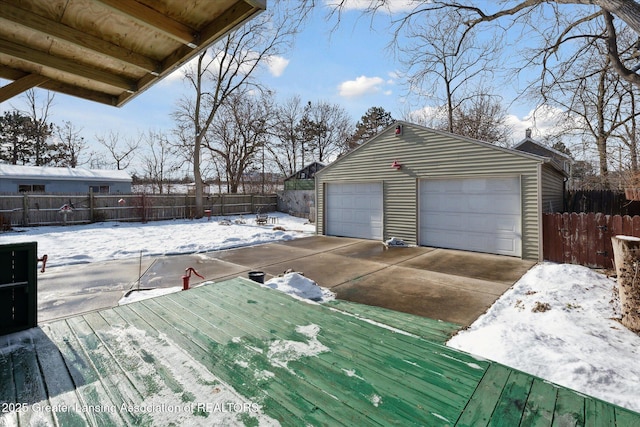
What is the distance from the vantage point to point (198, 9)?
224 centimetres

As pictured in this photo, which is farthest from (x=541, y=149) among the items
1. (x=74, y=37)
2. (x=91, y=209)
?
(x=91, y=209)

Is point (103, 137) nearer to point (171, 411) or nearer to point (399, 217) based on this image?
point (399, 217)

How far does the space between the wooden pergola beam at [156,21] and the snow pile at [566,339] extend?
12.8 ft

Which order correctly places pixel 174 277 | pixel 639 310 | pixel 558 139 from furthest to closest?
pixel 558 139 < pixel 174 277 < pixel 639 310

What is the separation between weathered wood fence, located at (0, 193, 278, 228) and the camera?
12758 mm

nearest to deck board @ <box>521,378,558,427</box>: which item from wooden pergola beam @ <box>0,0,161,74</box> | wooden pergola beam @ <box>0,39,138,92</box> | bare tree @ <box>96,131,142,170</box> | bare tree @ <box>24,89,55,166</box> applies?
wooden pergola beam @ <box>0,0,161,74</box>

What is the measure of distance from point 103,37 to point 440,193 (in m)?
8.62

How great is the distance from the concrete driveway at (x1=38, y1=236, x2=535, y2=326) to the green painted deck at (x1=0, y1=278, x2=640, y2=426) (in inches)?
80.3

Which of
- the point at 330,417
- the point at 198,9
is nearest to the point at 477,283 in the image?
the point at 330,417

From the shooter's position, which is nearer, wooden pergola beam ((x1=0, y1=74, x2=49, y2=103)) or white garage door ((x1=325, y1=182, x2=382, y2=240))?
wooden pergola beam ((x1=0, y1=74, x2=49, y2=103))

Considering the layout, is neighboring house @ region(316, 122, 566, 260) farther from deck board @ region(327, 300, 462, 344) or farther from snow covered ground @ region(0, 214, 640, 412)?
deck board @ region(327, 300, 462, 344)

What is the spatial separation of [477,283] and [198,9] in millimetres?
5861

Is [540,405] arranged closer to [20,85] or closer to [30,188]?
[20,85]

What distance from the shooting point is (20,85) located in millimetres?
2730
